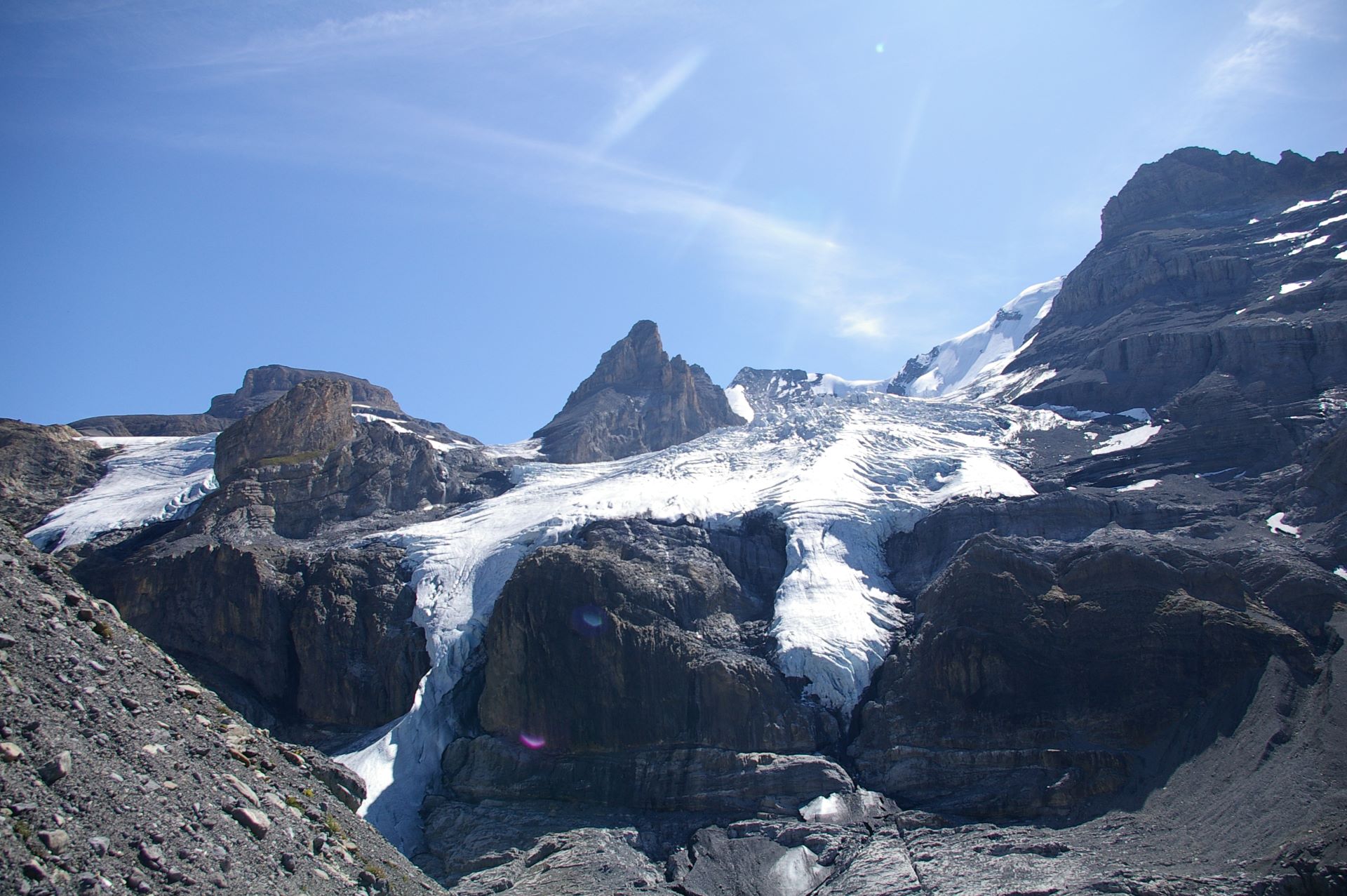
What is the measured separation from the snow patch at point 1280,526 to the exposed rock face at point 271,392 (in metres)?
126

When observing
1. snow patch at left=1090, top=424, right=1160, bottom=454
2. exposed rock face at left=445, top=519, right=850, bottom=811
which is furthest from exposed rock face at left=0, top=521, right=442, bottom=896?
snow patch at left=1090, top=424, right=1160, bottom=454

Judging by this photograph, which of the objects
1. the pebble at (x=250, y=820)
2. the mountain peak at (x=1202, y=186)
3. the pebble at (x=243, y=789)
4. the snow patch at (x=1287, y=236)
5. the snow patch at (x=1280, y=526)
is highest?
the mountain peak at (x=1202, y=186)

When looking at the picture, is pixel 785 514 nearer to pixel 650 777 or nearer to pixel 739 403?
pixel 650 777

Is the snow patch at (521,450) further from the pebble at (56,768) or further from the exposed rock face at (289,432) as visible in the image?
the pebble at (56,768)

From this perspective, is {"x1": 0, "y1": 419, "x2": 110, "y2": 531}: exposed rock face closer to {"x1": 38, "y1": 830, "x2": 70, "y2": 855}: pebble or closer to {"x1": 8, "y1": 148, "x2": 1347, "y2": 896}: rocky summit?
{"x1": 8, "y1": 148, "x2": 1347, "y2": 896}: rocky summit

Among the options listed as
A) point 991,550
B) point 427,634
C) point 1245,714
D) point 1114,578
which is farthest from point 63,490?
point 1245,714

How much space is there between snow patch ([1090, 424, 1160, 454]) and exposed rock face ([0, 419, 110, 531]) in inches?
4123

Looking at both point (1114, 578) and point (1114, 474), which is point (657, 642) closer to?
point (1114, 578)

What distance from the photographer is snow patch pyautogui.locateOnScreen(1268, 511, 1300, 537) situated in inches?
2413

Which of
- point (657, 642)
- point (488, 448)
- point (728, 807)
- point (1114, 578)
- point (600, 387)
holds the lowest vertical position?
point (728, 807)

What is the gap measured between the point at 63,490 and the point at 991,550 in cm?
10312

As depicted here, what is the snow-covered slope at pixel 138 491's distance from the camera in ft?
315

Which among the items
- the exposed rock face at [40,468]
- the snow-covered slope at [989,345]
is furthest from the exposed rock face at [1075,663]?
the snow-covered slope at [989,345]

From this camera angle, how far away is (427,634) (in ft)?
224
